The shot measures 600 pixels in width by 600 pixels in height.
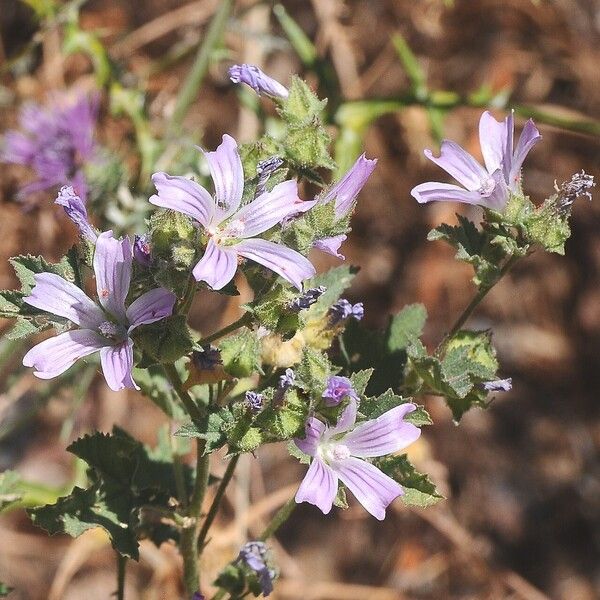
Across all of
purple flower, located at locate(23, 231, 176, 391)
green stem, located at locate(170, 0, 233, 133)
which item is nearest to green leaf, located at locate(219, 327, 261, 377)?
purple flower, located at locate(23, 231, 176, 391)

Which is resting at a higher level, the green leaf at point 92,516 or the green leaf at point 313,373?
the green leaf at point 313,373

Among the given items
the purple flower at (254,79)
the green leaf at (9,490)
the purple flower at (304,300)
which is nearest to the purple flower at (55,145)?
the green leaf at (9,490)

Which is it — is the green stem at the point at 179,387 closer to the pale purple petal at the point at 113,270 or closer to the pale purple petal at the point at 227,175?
the pale purple petal at the point at 113,270

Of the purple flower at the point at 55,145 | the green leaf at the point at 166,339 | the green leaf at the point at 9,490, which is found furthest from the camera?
the purple flower at the point at 55,145

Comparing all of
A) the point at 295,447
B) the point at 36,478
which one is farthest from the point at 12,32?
the point at 295,447

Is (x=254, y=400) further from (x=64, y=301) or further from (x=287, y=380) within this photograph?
(x=64, y=301)

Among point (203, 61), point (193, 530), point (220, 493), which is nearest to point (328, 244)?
point (220, 493)
